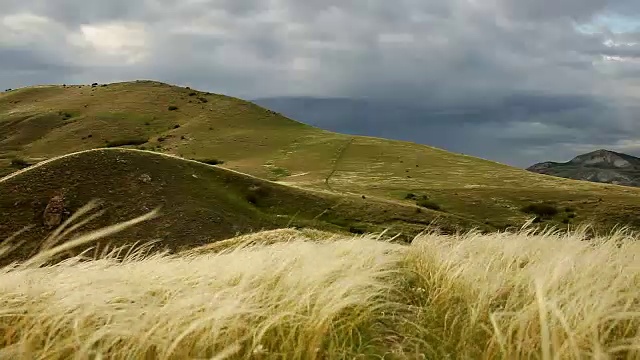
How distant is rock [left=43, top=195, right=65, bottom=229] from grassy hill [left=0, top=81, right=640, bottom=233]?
40965mm

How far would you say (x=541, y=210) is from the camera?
278ft

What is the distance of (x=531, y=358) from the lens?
3.63 meters

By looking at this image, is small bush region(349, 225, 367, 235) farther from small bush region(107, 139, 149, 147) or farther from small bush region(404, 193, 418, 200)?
small bush region(107, 139, 149, 147)

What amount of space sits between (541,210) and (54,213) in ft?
219

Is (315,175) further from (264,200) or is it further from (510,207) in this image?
(264,200)

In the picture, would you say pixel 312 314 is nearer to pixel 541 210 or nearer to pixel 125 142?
pixel 541 210

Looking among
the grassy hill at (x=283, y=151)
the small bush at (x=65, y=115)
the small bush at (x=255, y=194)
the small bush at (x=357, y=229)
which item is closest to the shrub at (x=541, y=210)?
the grassy hill at (x=283, y=151)

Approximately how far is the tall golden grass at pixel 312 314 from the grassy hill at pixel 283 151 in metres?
67.8

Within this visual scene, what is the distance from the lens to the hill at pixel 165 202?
4712 cm

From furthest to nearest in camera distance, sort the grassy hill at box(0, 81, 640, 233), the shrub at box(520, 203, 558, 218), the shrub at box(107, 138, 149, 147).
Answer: the shrub at box(107, 138, 149, 147) → the grassy hill at box(0, 81, 640, 233) → the shrub at box(520, 203, 558, 218)

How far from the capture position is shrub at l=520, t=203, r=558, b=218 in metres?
83.6

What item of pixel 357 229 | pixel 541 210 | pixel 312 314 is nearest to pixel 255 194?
pixel 357 229

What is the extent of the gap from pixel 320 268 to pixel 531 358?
224cm

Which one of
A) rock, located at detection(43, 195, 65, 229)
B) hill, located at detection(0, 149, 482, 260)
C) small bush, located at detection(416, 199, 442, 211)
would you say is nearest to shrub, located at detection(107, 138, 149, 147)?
hill, located at detection(0, 149, 482, 260)
